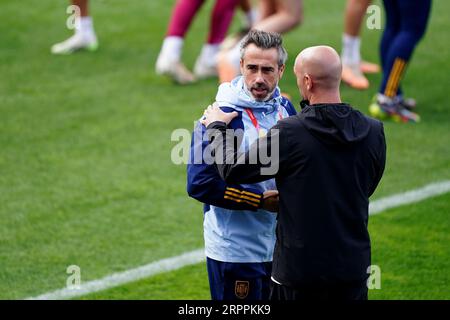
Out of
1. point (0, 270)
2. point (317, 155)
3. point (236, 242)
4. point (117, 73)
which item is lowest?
point (0, 270)

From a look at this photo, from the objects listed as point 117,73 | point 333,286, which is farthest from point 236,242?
point 117,73

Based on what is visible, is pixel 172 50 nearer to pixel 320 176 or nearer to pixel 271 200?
pixel 271 200

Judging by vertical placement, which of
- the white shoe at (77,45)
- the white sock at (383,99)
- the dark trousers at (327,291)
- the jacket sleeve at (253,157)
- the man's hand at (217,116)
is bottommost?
the dark trousers at (327,291)

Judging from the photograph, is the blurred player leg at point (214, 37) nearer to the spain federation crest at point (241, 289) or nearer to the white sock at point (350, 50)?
the white sock at point (350, 50)

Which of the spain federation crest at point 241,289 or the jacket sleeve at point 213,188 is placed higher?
the jacket sleeve at point 213,188

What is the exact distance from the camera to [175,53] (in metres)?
8.98

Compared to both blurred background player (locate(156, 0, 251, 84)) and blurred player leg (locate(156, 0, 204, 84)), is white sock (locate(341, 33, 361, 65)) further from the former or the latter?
blurred player leg (locate(156, 0, 204, 84))

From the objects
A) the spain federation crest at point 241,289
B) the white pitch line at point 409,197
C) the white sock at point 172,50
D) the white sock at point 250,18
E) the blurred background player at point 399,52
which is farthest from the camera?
the white sock at point 250,18

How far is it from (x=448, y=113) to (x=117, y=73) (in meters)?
3.35

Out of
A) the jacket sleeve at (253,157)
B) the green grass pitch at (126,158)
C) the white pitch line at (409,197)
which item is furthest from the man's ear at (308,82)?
the white pitch line at (409,197)

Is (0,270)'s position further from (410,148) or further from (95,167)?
(410,148)

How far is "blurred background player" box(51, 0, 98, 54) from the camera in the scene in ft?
32.5

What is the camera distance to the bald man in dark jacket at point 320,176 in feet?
12.0

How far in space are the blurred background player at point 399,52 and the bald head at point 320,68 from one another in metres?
4.51
